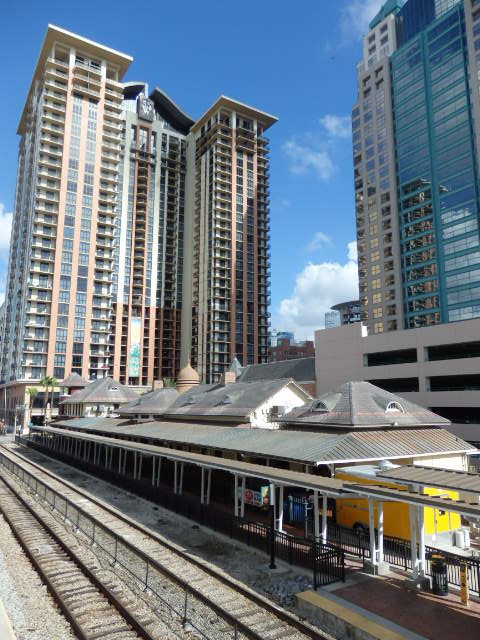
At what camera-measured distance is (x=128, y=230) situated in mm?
135125

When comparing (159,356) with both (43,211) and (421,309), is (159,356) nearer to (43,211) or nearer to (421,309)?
(43,211)

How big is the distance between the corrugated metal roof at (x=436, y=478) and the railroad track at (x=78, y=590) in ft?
29.7

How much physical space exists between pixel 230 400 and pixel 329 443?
17.5 metres

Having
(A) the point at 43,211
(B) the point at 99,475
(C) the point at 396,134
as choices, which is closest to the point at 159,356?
(A) the point at 43,211

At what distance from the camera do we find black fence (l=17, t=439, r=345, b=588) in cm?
1622

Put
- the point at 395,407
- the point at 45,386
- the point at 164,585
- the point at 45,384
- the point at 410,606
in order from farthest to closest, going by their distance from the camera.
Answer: the point at 45,386 < the point at 45,384 < the point at 395,407 < the point at 164,585 < the point at 410,606

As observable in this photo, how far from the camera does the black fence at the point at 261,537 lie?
16219mm

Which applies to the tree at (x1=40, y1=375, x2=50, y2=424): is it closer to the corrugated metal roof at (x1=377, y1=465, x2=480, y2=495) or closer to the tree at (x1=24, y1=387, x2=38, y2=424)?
the tree at (x1=24, y1=387, x2=38, y2=424)

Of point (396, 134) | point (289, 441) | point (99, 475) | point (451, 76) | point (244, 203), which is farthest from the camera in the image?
point (244, 203)

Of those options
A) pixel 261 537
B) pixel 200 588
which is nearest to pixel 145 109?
pixel 261 537

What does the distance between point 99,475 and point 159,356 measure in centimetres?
9453

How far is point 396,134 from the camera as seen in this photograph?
358 ft

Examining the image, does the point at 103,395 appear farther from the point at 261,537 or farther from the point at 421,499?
the point at 421,499

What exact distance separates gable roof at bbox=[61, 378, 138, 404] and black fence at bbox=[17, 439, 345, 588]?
120 ft
